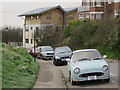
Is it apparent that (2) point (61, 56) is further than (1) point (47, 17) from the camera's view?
No

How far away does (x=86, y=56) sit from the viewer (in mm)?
12234

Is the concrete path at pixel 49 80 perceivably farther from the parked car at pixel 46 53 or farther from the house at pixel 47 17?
the house at pixel 47 17

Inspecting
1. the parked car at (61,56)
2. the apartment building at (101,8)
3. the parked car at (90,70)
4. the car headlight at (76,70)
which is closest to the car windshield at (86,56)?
the parked car at (90,70)

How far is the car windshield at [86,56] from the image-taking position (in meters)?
12.1

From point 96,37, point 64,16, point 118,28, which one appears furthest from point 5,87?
point 64,16

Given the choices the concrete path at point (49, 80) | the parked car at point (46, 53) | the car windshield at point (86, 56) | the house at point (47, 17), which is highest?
the house at point (47, 17)

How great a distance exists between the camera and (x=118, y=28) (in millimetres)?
24781

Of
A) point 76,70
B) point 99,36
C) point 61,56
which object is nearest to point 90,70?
point 76,70

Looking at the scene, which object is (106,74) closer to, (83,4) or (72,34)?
(72,34)

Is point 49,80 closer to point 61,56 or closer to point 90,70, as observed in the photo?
point 90,70

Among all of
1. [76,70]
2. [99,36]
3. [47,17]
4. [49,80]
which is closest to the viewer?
[76,70]

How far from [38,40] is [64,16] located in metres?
13.4

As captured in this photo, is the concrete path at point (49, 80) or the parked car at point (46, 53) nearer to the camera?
the concrete path at point (49, 80)

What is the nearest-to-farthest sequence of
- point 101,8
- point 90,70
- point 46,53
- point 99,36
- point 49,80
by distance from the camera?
point 90,70 < point 49,80 < point 99,36 < point 46,53 < point 101,8
